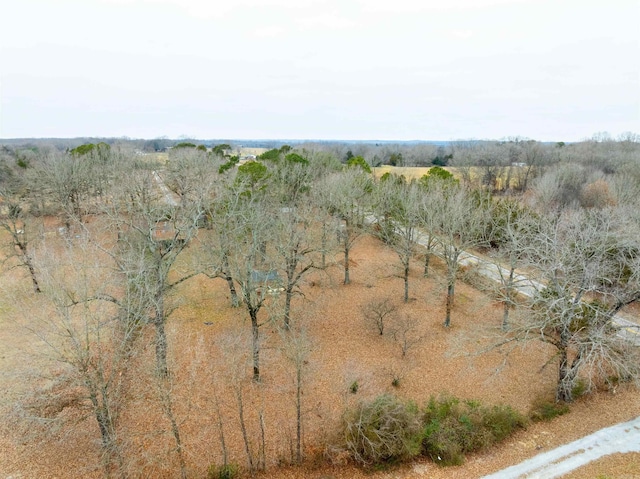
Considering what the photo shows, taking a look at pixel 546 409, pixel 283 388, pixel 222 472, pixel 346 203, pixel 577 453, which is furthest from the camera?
pixel 346 203

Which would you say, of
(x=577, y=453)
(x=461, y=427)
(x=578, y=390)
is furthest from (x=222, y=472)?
(x=578, y=390)

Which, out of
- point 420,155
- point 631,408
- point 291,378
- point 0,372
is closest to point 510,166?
point 420,155

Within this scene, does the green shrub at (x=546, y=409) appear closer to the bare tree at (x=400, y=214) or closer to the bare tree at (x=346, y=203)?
the bare tree at (x=400, y=214)

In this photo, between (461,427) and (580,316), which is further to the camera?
(580,316)

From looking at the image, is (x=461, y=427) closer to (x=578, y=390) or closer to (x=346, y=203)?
(x=578, y=390)

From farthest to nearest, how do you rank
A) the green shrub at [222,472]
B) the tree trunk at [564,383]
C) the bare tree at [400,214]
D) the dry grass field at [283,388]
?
the bare tree at [400,214] → the tree trunk at [564,383] → the dry grass field at [283,388] → the green shrub at [222,472]

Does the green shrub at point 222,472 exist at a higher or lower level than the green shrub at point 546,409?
lower

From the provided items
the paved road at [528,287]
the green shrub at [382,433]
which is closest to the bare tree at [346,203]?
the paved road at [528,287]
